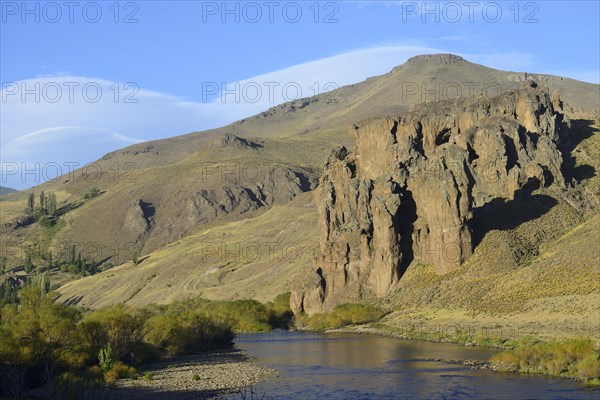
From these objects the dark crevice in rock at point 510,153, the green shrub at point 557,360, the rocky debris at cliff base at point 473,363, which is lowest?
the rocky debris at cliff base at point 473,363

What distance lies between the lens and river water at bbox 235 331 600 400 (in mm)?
46281

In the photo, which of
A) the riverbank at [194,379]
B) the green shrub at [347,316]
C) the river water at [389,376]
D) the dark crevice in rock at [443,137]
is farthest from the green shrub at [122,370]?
the dark crevice in rock at [443,137]

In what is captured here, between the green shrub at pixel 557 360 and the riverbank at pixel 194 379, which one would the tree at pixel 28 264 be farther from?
the green shrub at pixel 557 360

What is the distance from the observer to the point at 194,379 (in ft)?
180

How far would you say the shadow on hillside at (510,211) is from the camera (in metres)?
100

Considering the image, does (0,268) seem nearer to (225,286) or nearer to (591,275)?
(225,286)

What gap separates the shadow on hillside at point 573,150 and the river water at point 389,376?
4615 centimetres

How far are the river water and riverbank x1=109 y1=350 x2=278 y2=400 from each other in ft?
5.65

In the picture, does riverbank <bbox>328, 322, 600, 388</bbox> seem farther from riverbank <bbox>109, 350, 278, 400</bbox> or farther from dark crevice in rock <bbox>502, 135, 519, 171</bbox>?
dark crevice in rock <bbox>502, 135, 519, 171</bbox>

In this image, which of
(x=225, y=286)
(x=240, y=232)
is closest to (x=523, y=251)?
(x=225, y=286)

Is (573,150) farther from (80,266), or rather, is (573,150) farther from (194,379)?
(80,266)

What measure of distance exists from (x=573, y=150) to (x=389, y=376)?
75687 mm

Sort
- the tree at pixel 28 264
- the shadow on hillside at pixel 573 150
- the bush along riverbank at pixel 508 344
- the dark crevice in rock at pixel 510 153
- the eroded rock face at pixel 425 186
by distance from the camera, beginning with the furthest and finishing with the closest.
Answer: the tree at pixel 28 264 < the shadow on hillside at pixel 573 150 < the dark crevice in rock at pixel 510 153 < the eroded rock face at pixel 425 186 < the bush along riverbank at pixel 508 344

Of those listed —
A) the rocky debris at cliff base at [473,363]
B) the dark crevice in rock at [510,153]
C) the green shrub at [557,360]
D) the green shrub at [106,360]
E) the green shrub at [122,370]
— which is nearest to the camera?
the green shrub at [557,360]
